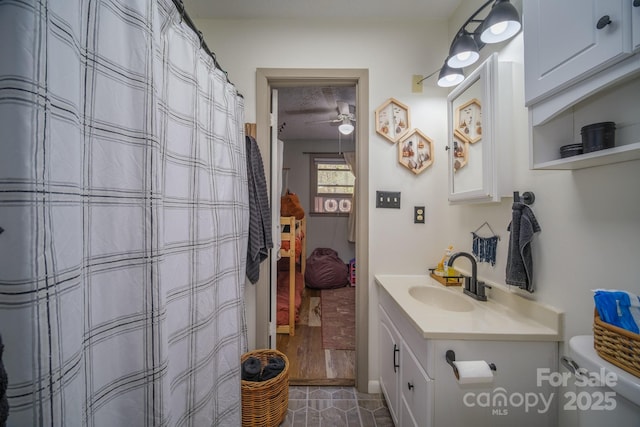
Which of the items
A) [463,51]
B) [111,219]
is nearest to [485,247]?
[463,51]

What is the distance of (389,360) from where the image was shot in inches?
52.9

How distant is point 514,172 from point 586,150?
400mm

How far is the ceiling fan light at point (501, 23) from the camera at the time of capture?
3.19 feet

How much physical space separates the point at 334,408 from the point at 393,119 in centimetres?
190

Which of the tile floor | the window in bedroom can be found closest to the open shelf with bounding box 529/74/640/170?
the tile floor

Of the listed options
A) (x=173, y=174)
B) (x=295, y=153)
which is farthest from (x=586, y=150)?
(x=295, y=153)

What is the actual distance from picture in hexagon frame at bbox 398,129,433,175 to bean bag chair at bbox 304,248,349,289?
2.31m

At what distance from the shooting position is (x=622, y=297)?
1.98 ft

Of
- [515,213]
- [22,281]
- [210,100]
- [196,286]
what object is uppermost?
[210,100]

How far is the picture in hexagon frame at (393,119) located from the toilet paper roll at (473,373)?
1.31 m

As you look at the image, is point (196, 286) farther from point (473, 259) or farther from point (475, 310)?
point (473, 259)

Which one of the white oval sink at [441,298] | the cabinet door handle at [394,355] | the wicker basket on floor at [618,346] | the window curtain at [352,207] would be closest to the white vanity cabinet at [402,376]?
the cabinet door handle at [394,355]

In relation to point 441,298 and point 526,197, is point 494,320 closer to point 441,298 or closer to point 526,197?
point 441,298

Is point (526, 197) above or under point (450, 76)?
under
